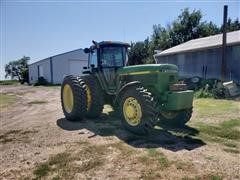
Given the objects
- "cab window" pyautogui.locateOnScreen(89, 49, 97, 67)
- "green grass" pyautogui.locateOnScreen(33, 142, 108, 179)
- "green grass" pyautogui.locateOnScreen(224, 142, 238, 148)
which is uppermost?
"cab window" pyautogui.locateOnScreen(89, 49, 97, 67)

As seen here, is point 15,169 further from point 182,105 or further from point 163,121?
point 163,121

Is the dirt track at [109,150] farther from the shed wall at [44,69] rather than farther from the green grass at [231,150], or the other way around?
the shed wall at [44,69]

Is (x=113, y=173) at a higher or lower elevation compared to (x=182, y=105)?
lower

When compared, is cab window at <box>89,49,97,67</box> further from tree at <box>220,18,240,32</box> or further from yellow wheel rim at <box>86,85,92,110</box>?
tree at <box>220,18,240,32</box>

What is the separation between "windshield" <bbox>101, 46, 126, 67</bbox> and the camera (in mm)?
8133

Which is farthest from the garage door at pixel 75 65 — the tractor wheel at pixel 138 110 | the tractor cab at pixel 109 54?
the tractor wheel at pixel 138 110

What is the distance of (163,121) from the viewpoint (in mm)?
7590

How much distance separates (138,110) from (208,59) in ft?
46.6

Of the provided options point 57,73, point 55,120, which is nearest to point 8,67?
point 57,73

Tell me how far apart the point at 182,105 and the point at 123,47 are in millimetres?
3044

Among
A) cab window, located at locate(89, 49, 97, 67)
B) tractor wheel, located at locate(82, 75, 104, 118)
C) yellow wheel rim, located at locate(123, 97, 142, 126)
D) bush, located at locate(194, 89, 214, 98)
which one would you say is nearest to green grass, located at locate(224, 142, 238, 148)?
yellow wheel rim, located at locate(123, 97, 142, 126)

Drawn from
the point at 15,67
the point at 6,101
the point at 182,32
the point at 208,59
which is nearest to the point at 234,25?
the point at 182,32

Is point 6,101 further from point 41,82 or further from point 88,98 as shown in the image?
point 41,82

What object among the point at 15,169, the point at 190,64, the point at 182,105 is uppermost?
the point at 190,64
